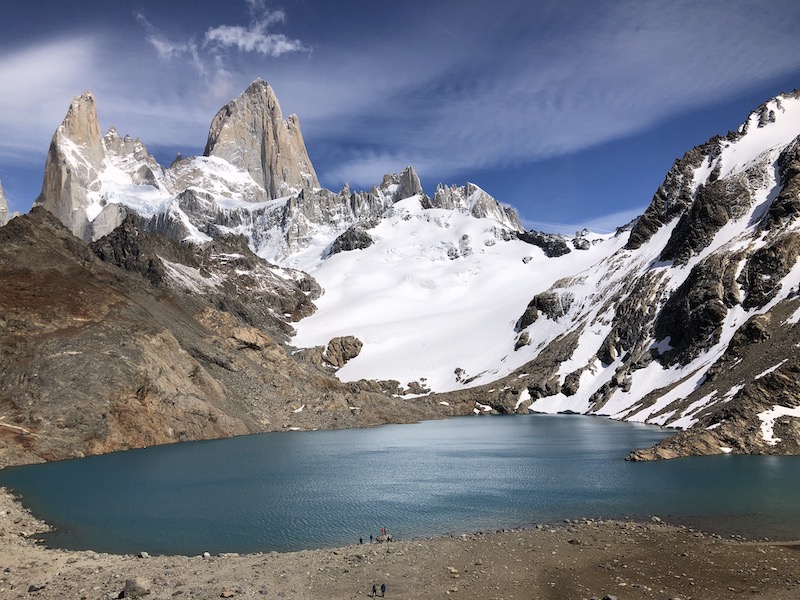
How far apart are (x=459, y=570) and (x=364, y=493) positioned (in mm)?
21139

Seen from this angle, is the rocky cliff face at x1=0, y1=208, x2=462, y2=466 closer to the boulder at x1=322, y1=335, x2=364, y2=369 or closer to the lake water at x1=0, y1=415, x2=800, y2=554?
the lake water at x1=0, y1=415, x2=800, y2=554

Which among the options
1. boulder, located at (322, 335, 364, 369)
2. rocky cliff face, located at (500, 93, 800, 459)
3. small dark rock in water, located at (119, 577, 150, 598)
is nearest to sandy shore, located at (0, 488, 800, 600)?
small dark rock in water, located at (119, 577, 150, 598)

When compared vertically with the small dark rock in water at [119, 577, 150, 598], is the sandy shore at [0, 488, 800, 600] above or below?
below

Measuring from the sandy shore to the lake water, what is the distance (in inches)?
142

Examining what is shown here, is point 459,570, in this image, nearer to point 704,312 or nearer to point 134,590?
point 134,590

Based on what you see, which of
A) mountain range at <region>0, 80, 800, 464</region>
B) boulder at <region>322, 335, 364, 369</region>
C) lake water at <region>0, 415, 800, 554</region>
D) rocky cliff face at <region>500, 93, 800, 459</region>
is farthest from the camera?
boulder at <region>322, 335, 364, 369</region>

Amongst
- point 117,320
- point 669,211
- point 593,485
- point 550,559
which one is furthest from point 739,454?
point 669,211

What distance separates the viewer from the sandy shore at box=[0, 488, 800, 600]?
2311 cm

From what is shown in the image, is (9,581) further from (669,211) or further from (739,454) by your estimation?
(669,211)

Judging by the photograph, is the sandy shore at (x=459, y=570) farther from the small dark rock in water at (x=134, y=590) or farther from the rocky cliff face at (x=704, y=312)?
the rocky cliff face at (x=704, y=312)

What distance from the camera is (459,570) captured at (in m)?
26.0

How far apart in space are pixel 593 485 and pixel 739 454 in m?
19.5

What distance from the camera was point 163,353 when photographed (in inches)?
3327

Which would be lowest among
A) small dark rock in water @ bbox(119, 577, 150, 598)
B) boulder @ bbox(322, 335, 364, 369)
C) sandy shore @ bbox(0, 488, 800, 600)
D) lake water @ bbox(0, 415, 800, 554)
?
sandy shore @ bbox(0, 488, 800, 600)
